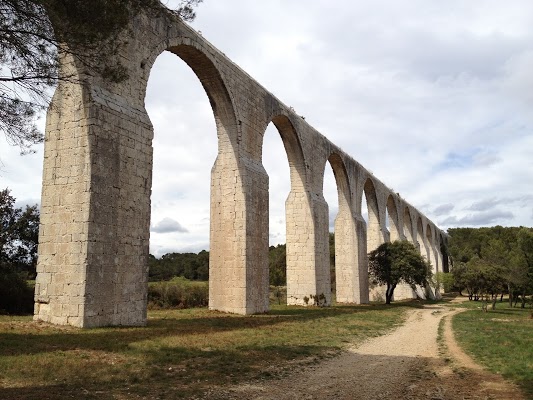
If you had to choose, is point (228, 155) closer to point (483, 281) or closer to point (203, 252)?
point (483, 281)

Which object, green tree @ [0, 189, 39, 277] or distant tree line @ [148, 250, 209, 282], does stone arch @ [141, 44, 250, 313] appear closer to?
green tree @ [0, 189, 39, 277]

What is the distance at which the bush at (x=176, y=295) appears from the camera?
19047 millimetres

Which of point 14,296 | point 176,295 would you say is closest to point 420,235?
point 176,295

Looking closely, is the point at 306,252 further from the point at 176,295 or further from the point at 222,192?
the point at 222,192

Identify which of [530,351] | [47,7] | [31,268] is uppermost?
[47,7]

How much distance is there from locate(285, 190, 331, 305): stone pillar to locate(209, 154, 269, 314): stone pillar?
5.00 m

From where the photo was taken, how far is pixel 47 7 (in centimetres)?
640

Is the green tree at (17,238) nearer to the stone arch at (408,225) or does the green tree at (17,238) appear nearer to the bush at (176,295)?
the bush at (176,295)

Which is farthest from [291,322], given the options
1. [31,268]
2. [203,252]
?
[203,252]

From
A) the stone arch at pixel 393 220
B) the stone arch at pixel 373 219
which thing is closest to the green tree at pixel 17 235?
the stone arch at pixel 373 219

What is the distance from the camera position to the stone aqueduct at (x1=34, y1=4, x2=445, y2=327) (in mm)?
9562

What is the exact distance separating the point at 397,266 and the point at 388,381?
22069mm

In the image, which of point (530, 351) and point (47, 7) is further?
point (530, 351)

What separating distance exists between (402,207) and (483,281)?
1318 centimetres
